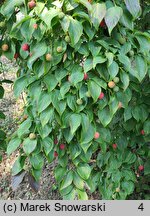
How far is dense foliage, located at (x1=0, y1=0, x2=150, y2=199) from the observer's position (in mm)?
1119

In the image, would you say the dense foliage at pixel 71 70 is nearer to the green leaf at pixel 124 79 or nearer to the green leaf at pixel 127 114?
the green leaf at pixel 124 79

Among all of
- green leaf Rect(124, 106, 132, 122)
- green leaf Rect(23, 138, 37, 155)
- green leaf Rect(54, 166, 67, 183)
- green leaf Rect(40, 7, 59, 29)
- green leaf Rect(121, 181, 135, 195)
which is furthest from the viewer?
green leaf Rect(121, 181, 135, 195)

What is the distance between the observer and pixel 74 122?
1185 mm

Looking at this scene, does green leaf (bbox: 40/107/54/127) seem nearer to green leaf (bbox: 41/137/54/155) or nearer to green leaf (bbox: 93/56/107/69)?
green leaf (bbox: 41/137/54/155)

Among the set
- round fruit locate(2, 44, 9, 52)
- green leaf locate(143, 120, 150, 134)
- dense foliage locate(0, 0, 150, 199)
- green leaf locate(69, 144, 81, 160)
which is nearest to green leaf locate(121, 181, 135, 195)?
green leaf locate(143, 120, 150, 134)

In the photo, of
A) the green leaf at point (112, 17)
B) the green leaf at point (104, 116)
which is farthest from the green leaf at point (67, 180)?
the green leaf at point (112, 17)

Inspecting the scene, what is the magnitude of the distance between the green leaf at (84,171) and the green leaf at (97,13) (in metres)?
0.52

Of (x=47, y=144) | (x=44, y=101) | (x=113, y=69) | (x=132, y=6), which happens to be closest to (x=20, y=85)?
(x=44, y=101)

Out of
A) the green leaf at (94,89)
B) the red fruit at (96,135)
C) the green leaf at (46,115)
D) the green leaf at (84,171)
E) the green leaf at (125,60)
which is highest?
the green leaf at (125,60)

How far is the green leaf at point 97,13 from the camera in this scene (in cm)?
110

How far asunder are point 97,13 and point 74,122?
0.36 metres

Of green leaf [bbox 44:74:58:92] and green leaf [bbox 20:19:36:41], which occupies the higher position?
green leaf [bbox 20:19:36:41]

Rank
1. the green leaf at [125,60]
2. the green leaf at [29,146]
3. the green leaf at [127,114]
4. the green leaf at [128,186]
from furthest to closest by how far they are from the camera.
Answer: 1. the green leaf at [128,186]
2. the green leaf at [127,114]
3. the green leaf at [29,146]
4. the green leaf at [125,60]

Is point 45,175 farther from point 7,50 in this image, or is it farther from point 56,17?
point 56,17
